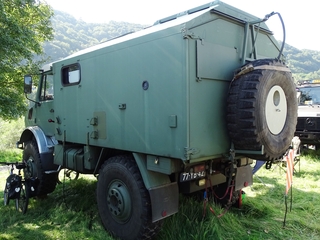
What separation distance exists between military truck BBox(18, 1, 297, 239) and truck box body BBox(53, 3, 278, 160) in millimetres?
10

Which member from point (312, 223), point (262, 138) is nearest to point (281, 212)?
point (312, 223)

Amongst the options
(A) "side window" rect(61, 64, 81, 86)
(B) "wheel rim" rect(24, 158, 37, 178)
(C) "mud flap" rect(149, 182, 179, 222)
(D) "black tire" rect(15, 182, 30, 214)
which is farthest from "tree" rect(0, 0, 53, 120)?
(C) "mud flap" rect(149, 182, 179, 222)

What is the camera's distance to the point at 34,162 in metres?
5.06

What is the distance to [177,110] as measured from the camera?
269cm

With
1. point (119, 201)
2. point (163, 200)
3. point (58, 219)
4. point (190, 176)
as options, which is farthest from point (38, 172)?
point (190, 176)

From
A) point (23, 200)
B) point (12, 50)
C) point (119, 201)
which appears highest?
point (12, 50)

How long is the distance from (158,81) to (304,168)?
19.3ft

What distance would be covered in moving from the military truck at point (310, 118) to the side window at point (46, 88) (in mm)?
7039

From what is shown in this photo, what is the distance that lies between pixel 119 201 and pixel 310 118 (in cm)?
708

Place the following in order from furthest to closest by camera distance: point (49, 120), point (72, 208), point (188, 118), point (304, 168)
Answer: point (304, 168) → point (49, 120) → point (72, 208) → point (188, 118)

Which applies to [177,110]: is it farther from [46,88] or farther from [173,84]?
[46,88]

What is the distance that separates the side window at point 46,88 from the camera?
5.12 m

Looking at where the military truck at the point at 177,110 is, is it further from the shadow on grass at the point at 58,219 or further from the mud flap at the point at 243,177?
the shadow on grass at the point at 58,219

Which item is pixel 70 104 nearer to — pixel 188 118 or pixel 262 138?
pixel 188 118
